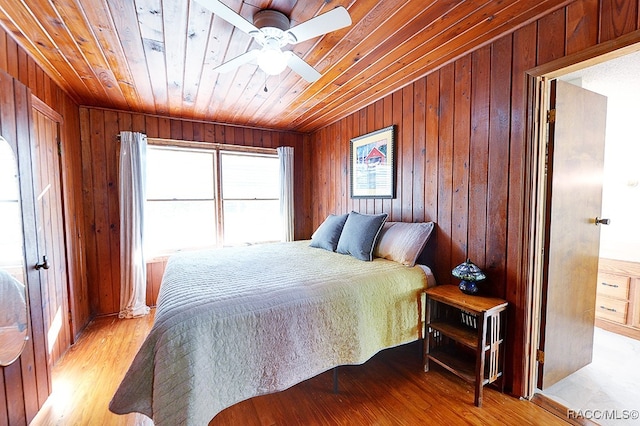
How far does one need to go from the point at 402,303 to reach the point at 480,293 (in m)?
0.55

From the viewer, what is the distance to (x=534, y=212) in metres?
1.63

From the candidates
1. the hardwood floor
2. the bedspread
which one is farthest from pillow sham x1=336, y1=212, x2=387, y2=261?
the hardwood floor

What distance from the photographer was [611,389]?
177cm

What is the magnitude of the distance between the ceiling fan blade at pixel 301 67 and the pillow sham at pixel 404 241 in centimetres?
142

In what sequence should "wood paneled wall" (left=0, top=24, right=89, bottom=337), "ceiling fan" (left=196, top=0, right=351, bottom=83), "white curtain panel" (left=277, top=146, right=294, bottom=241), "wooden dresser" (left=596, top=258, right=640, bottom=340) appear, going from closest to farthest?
"ceiling fan" (left=196, top=0, right=351, bottom=83)
"wood paneled wall" (left=0, top=24, right=89, bottom=337)
"wooden dresser" (left=596, top=258, right=640, bottom=340)
"white curtain panel" (left=277, top=146, right=294, bottom=241)

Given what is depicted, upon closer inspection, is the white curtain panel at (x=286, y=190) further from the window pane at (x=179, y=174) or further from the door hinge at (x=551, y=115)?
the door hinge at (x=551, y=115)

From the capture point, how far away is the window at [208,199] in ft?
10.9

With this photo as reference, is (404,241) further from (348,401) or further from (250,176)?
(250,176)

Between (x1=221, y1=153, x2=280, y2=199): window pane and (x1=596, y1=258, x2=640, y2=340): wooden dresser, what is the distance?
384 cm

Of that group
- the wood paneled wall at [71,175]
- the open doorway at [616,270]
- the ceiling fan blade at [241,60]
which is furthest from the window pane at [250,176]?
the open doorway at [616,270]

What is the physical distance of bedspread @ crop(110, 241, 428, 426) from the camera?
119 cm

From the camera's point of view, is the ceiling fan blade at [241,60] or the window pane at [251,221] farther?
the window pane at [251,221]

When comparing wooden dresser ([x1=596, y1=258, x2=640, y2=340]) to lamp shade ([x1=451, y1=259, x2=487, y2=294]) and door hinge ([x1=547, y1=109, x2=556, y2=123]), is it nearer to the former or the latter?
lamp shade ([x1=451, y1=259, x2=487, y2=294])

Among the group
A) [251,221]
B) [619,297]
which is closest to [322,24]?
[251,221]
